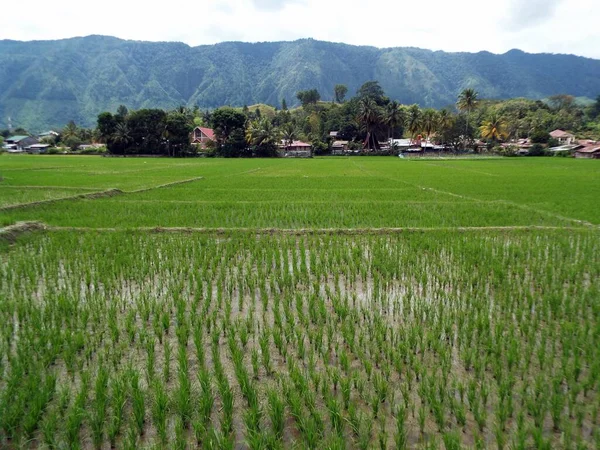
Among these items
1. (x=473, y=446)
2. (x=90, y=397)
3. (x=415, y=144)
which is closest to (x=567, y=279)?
(x=473, y=446)

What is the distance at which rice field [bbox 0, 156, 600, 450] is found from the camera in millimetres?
2732

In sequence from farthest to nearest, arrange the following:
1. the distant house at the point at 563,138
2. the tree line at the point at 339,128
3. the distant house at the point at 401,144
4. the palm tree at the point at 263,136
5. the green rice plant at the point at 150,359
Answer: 1. the distant house at the point at 401,144
2. the distant house at the point at 563,138
3. the palm tree at the point at 263,136
4. the tree line at the point at 339,128
5. the green rice plant at the point at 150,359

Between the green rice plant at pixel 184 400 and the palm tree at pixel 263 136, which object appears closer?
the green rice plant at pixel 184 400

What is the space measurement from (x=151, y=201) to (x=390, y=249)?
347 inches

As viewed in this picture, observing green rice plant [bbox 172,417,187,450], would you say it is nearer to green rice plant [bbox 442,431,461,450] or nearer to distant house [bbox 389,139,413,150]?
green rice plant [bbox 442,431,461,450]

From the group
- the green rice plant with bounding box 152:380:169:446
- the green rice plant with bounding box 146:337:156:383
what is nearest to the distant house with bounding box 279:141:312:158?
the green rice plant with bounding box 146:337:156:383

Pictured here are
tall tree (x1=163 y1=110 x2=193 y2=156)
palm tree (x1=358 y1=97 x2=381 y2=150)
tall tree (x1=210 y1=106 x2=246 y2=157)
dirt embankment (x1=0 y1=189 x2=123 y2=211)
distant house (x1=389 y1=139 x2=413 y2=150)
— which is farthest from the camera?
distant house (x1=389 y1=139 x2=413 y2=150)

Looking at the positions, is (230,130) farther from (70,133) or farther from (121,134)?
(70,133)

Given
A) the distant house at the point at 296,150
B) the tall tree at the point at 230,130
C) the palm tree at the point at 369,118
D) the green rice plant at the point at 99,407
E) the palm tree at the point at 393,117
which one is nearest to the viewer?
the green rice plant at the point at 99,407

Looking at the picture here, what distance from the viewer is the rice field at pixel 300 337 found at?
2732 millimetres

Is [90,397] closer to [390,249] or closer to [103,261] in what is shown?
[103,261]

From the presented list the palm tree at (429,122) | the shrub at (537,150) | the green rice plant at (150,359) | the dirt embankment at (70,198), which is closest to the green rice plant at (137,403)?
the green rice plant at (150,359)

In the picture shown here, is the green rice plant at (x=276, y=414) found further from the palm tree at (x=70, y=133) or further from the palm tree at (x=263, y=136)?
the palm tree at (x=70, y=133)

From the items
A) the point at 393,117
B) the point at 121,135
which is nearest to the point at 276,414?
the point at 121,135
